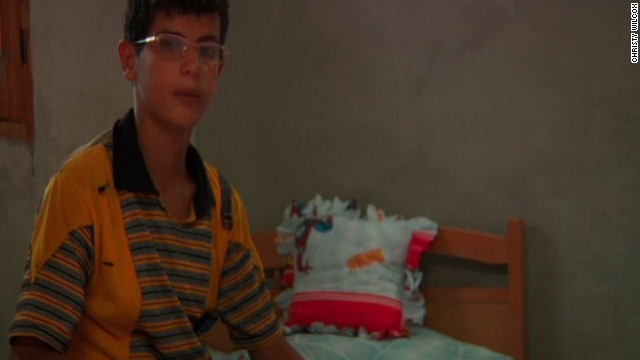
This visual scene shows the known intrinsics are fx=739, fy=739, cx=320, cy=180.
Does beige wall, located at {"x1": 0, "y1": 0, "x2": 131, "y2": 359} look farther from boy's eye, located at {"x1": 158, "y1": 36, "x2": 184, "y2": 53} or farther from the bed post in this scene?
the bed post

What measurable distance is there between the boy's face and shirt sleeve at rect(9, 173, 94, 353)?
187 mm

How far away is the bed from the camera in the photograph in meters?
2.20

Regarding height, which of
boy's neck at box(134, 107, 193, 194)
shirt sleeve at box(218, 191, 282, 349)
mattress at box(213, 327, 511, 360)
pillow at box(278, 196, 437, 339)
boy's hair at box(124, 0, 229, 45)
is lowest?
mattress at box(213, 327, 511, 360)

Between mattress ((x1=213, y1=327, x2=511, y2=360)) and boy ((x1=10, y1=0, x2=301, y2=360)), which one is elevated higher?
boy ((x1=10, y1=0, x2=301, y2=360))

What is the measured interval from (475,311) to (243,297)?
4.52 feet

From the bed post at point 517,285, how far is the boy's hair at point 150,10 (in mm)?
1459

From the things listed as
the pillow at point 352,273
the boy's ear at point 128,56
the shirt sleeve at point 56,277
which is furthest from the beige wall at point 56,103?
the shirt sleeve at point 56,277

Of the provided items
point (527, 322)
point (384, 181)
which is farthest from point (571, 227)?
point (384, 181)

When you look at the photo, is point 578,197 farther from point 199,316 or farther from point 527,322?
point 199,316

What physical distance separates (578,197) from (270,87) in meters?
1.20

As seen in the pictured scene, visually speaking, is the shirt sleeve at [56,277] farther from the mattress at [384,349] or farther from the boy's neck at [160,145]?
the mattress at [384,349]

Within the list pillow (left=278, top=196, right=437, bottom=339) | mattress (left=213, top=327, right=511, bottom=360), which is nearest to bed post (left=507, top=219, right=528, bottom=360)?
mattress (left=213, top=327, right=511, bottom=360)

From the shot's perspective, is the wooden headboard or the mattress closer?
the mattress

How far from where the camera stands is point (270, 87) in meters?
2.83
